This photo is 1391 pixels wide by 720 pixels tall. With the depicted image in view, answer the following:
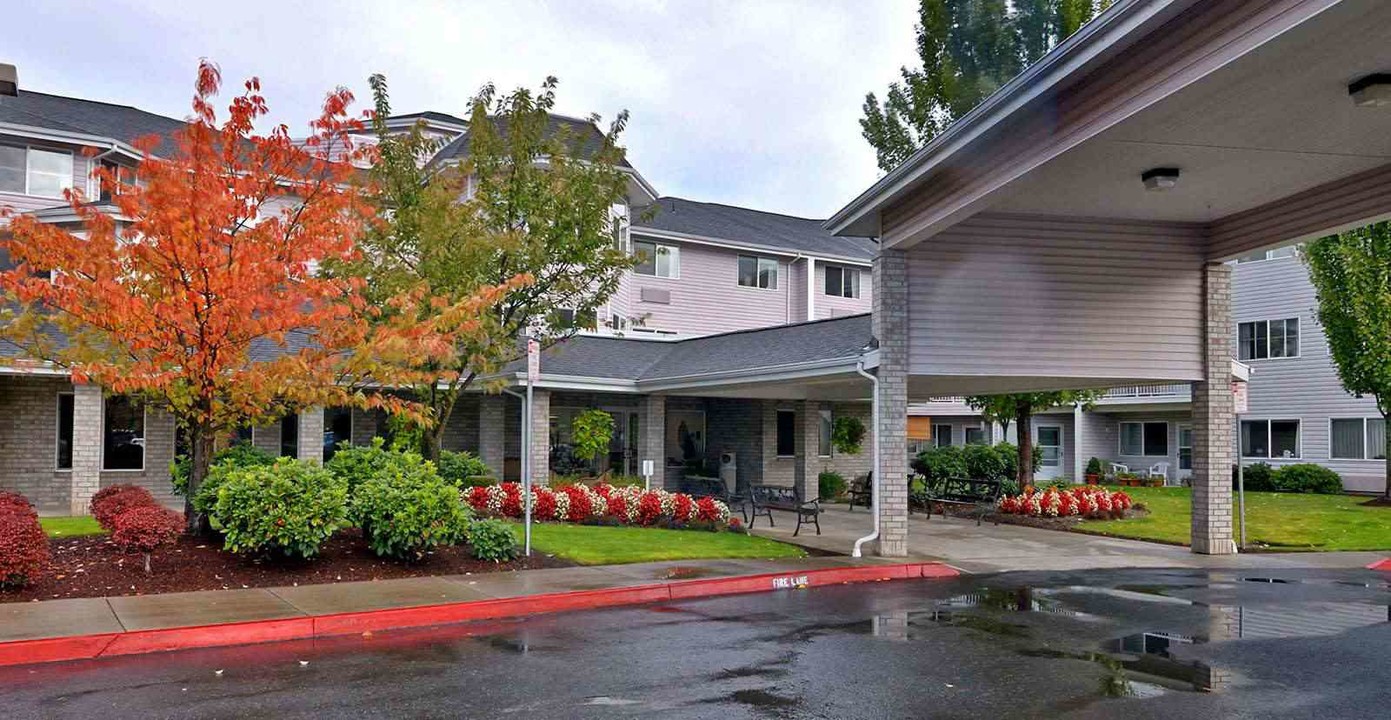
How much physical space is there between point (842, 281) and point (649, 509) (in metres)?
20.9

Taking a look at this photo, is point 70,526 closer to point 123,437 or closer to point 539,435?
point 123,437

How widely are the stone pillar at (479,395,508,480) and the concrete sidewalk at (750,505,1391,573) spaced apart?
21.3ft

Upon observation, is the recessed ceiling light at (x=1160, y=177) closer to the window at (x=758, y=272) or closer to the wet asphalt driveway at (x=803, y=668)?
the wet asphalt driveway at (x=803, y=668)

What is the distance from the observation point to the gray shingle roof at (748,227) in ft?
115

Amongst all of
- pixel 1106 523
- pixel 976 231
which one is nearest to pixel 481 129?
pixel 976 231

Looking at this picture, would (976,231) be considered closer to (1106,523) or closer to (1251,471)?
(1106,523)

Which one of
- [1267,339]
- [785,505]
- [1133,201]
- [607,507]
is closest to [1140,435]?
[1267,339]

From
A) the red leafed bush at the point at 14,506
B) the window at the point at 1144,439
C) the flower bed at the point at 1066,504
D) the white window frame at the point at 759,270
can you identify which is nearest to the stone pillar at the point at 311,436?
the red leafed bush at the point at 14,506

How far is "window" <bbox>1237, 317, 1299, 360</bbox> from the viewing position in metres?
35.1

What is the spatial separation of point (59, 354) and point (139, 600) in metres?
4.53

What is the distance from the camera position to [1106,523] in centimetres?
2247

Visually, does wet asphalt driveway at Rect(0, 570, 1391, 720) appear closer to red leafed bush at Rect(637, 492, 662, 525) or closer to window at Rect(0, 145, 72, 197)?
red leafed bush at Rect(637, 492, 662, 525)

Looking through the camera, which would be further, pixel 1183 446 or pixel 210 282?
pixel 1183 446

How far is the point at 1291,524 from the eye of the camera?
22312mm
